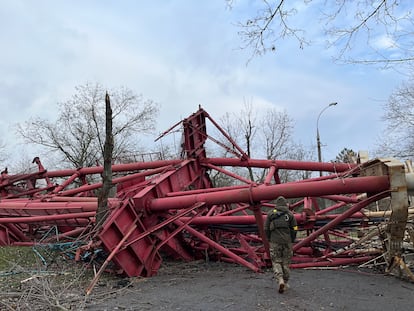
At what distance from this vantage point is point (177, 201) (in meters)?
7.86

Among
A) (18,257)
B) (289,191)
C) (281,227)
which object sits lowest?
(18,257)

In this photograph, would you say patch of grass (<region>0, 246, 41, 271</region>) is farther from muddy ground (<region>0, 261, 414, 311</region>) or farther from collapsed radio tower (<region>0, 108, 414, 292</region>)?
muddy ground (<region>0, 261, 414, 311</region>)

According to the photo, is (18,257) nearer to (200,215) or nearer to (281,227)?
(200,215)

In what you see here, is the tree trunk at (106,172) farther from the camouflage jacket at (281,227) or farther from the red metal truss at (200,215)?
the camouflage jacket at (281,227)

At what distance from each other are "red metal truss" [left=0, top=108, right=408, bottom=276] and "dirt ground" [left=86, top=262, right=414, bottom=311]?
1.87ft

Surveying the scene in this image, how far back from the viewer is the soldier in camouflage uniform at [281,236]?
6488 mm

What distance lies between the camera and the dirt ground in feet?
18.1

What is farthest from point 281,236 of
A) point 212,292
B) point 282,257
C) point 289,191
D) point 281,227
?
point 212,292

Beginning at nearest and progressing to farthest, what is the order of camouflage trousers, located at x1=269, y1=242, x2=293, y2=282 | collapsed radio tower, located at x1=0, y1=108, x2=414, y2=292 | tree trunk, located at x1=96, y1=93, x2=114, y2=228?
camouflage trousers, located at x1=269, y1=242, x2=293, y2=282, collapsed radio tower, located at x1=0, y1=108, x2=414, y2=292, tree trunk, located at x1=96, y1=93, x2=114, y2=228

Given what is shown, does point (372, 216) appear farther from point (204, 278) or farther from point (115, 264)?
point (115, 264)

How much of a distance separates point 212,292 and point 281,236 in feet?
4.72

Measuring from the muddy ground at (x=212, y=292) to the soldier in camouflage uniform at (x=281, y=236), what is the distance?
1.20ft

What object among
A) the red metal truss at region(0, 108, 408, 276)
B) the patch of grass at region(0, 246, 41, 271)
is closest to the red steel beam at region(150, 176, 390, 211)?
the red metal truss at region(0, 108, 408, 276)

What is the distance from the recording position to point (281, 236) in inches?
258
